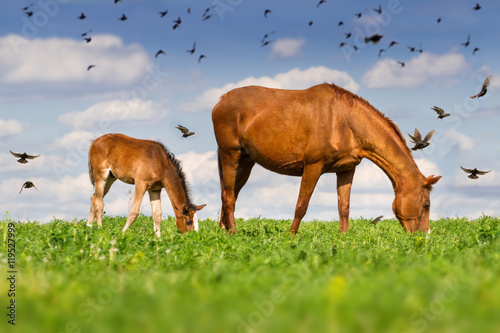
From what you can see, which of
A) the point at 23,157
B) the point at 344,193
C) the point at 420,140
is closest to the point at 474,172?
the point at 420,140

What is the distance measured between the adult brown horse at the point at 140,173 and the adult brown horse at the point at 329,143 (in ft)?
9.28

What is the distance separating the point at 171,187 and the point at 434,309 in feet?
40.6

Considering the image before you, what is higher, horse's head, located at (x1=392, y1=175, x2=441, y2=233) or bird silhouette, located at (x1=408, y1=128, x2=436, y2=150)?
bird silhouette, located at (x1=408, y1=128, x2=436, y2=150)

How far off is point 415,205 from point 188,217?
6.20m

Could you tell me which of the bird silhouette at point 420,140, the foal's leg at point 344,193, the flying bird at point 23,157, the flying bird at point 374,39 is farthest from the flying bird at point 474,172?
the flying bird at point 23,157

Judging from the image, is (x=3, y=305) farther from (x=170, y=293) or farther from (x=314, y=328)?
(x=314, y=328)

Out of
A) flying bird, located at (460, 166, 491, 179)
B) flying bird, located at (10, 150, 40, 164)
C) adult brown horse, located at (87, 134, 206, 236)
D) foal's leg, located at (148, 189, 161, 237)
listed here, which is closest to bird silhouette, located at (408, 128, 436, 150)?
flying bird, located at (460, 166, 491, 179)

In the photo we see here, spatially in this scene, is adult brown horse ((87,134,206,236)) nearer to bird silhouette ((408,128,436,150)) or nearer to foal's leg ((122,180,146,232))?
foal's leg ((122,180,146,232))

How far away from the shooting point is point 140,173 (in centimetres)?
1522

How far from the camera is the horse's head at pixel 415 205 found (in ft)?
40.0

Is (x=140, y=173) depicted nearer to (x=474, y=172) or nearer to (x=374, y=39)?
(x=374, y=39)

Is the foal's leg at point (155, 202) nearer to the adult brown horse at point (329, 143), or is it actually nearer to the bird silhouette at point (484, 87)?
the adult brown horse at point (329, 143)

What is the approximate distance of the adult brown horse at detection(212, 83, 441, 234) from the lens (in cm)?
1203

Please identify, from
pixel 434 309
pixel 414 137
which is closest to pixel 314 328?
pixel 434 309
